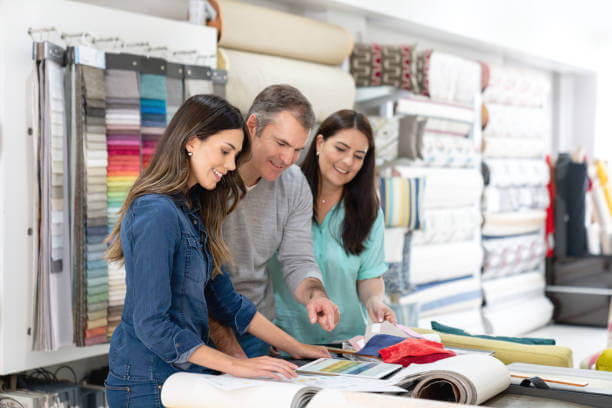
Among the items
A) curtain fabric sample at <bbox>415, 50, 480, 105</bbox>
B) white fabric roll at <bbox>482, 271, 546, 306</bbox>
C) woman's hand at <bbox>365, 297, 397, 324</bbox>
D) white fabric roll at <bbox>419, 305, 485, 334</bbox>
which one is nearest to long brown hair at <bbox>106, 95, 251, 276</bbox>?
woman's hand at <bbox>365, 297, 397, 324</bbox>

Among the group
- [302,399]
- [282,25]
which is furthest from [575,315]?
[302,399]

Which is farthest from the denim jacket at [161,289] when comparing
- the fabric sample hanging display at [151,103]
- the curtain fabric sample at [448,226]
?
the curtain fabric sample at [448,226]

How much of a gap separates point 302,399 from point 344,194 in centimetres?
132

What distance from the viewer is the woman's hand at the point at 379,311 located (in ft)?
7.31

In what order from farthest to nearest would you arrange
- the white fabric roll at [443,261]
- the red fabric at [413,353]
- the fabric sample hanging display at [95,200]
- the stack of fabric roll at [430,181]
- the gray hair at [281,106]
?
the white fabric roll at [443,261] < the stack of fabric roll at [430,181] < the fabric sample hanging display at [95,200] < the gray hair at [281,106] < the red fabric at [413,353]

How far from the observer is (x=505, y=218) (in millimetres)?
5801

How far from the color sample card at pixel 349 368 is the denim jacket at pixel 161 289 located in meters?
0.26

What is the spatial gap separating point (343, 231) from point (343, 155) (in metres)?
0.28

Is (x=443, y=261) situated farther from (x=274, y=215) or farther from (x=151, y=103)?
(x=274, y=215)

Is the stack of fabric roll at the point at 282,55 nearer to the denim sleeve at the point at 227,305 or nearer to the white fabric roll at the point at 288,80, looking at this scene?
the white fabric roll at the point at 288,80

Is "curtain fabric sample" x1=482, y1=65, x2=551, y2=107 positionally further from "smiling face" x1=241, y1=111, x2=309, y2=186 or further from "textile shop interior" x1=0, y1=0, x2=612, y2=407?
"smiling face" x1=241, y1=111, x2=309, y2=186

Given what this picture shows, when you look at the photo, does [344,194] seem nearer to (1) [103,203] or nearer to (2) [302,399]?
(1) [103,203]

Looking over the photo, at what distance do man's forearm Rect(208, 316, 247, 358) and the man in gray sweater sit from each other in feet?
0.31

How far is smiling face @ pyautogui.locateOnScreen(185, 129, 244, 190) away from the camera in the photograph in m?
1.61
